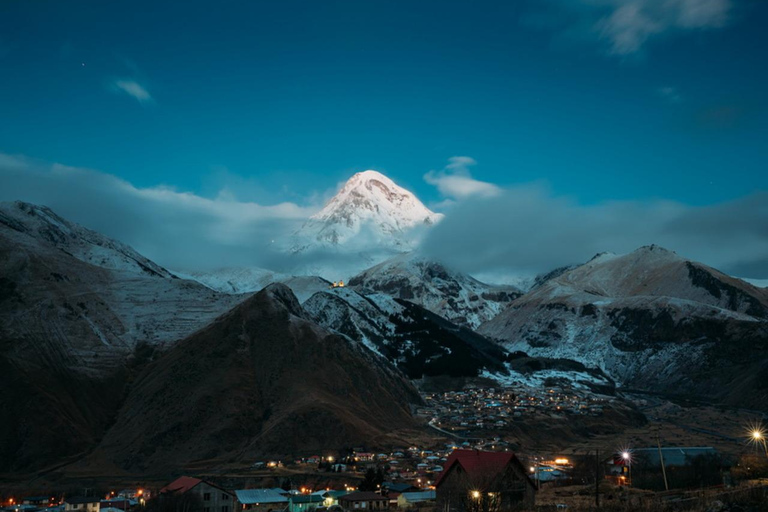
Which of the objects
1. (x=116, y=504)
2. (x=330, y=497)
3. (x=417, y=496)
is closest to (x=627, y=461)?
(x=417, y=496)

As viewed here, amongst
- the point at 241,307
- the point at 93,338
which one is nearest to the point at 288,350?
the point at 241,307

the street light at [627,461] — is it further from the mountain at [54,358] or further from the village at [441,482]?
the mountain at [54,358]

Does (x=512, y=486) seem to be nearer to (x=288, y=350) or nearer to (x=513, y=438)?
(x=513, y=438)

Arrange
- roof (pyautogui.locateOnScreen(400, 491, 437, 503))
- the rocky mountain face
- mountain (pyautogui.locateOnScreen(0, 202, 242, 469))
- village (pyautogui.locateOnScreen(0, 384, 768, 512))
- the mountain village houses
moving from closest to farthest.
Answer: village (pyautogui.locateOnScreen(0, 384, 768, 512)), the mountain village houses, roof (pyautogui.locateOnScreen(400, 491, 437, 503)), mountain (pyautogui.locateOnScreen(0, 202, 242, 469)), the rocky mountain face

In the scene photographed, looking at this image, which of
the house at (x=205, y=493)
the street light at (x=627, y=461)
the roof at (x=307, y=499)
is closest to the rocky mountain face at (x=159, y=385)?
the house at (x=205, y=493)

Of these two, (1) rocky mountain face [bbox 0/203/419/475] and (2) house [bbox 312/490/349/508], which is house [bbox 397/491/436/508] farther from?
(1) rocky mountain face [bbox 0/203/419/475]

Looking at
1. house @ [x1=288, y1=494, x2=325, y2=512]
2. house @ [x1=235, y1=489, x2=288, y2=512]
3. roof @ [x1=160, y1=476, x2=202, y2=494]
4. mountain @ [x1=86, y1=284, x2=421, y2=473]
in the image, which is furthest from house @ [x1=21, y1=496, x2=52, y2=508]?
house @ [x1=288, y1=494, x2=325, y2=512]
